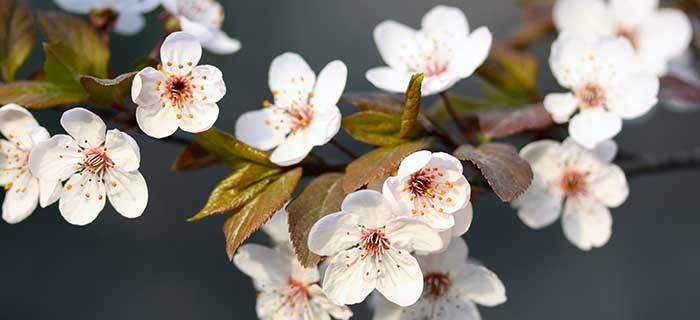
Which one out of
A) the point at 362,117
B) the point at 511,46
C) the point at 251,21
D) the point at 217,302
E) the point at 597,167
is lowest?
the point at 217,302

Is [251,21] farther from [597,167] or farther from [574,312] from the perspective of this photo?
[597,167]

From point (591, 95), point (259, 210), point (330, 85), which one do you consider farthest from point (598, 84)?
point (259, 210)

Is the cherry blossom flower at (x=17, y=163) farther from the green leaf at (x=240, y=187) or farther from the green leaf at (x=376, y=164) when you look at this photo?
the green leaf at (x=376, y=164)

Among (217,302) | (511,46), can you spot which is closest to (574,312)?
(217,302)

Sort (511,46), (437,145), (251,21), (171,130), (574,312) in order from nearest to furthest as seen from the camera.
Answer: (171,130), (437,145), (511,46), (574,312), (251,21)

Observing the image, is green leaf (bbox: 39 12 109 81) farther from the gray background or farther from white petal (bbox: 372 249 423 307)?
the gray background
